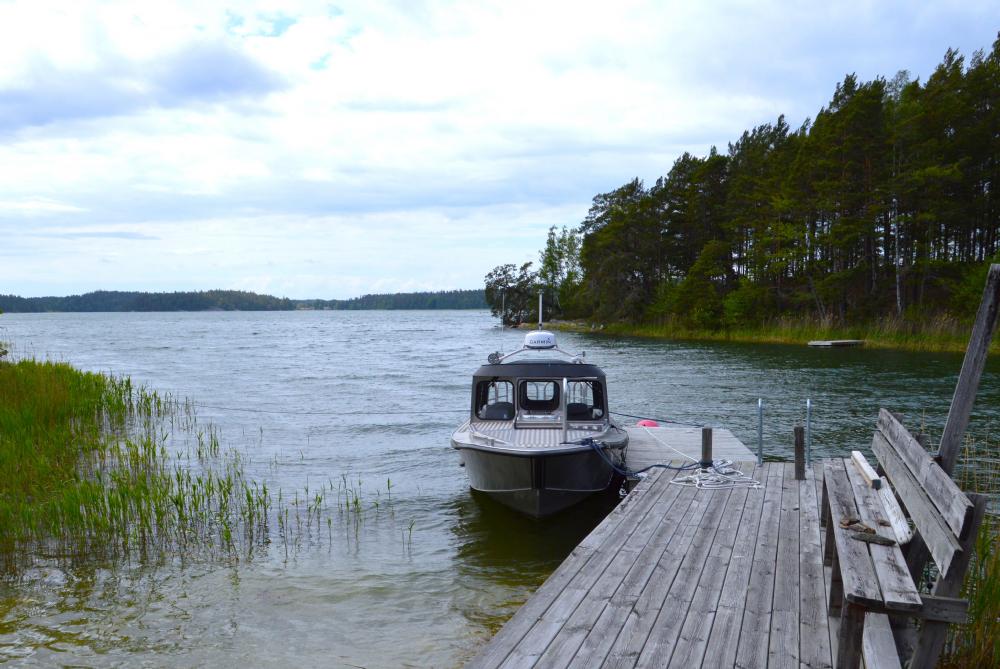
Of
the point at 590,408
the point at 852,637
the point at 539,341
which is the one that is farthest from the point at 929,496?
the point at 539,341

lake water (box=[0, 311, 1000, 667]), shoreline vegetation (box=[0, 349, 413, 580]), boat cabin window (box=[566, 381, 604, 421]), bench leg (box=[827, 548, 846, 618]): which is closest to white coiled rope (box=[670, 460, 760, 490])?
lake water (box=[0, 311, 1000, 667])

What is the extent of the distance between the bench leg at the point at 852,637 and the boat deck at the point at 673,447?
25.6 ft

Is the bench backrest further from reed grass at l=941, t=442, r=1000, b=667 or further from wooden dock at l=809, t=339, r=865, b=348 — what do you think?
wooden dock at l=809, t=339, r=865, b=348

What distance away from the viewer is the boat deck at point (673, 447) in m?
12.4

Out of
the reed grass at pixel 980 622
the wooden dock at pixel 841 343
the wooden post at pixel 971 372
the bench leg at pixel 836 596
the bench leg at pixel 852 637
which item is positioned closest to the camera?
the bench leg at pixel 852 637

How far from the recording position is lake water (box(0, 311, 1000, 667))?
718cm

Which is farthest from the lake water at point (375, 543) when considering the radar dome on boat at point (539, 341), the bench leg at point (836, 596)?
the bench leg at point (836, 596)

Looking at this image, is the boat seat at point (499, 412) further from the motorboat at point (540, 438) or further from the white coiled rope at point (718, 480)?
the white coiled rope at point (718, 480)

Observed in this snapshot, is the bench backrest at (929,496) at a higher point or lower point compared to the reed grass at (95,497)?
higher

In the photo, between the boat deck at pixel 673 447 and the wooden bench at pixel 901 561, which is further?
the boat deck at pixel 673 447

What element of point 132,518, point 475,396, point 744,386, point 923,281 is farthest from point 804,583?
point 923,281

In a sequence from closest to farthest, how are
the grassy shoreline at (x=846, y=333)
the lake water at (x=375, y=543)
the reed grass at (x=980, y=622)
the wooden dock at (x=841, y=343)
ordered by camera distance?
1. the reed grass at (x=980, y=622)
2. the lake water at (x=375, y=543)
3. the grassy shoreline at (x=846, y=333)
4. the wooden dock at (x=841, y=343)

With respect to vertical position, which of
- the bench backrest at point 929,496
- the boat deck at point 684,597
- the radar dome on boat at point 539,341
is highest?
the radar dome on boat at point 539,341

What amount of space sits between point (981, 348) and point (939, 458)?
786 mm
